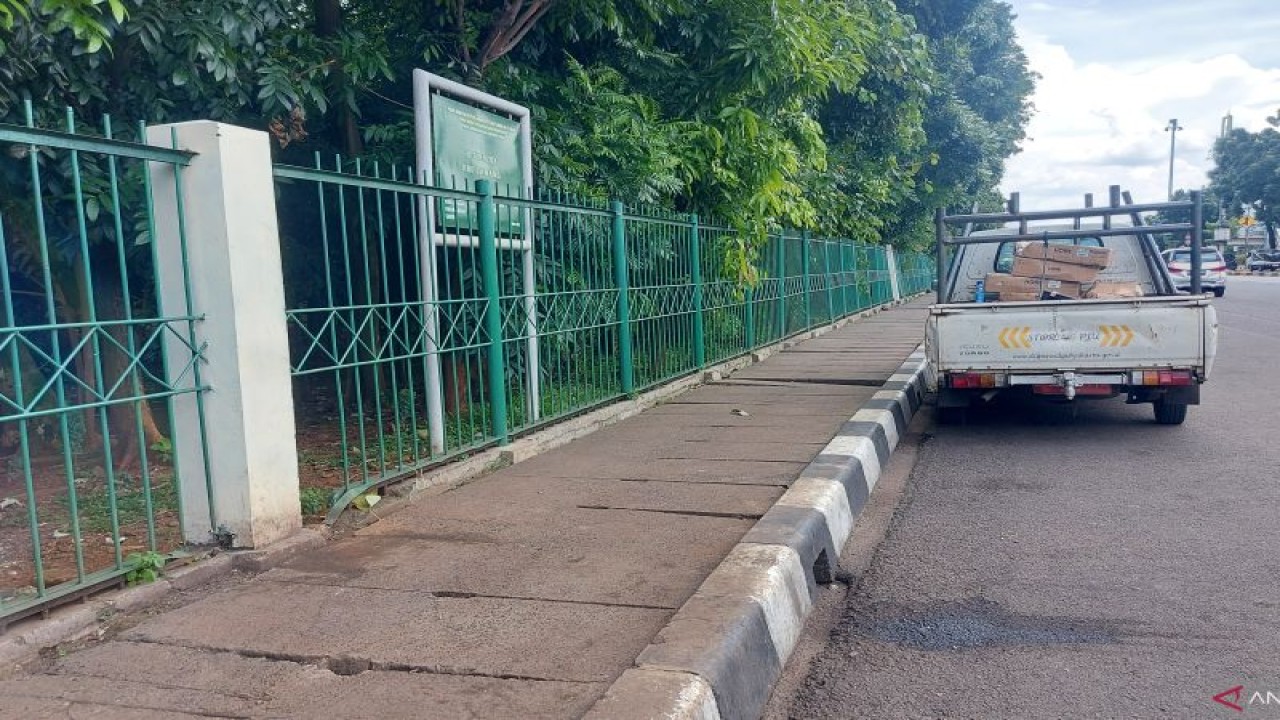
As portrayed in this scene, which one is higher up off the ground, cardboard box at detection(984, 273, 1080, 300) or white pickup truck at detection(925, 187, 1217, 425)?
cardboard box at detection(984, 273, 1080, 300)

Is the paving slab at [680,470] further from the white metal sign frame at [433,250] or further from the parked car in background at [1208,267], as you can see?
the parked car in background at [1208,267]

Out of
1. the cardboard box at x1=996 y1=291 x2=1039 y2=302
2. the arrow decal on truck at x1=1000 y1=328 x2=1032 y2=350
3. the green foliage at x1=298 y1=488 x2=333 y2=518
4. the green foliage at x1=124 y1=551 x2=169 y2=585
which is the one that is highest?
the cardboard box at x1=996 y1=291 x2=1039 y2=302

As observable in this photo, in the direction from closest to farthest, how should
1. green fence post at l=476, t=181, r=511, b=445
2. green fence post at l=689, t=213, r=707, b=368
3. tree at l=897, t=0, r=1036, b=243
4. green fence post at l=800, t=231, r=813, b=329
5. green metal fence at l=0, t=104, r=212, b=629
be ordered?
green metal fence at l=0, t=104, r=212, b=629
green fence post at l=476, t=181, r=511, b=445
green fence post at l=689, t=213, r=707, b=368
green fence post at l=800, t=231, r=813, b=329
tree at l=897, t=0, r=1036, b=243

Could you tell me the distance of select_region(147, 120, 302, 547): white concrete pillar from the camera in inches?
153

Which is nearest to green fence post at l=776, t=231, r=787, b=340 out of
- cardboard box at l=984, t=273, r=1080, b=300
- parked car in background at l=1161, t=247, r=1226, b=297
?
cardboard box at l=984, t=273, r=1080, b=300

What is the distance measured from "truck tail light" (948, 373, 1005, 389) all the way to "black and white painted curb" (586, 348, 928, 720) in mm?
2076

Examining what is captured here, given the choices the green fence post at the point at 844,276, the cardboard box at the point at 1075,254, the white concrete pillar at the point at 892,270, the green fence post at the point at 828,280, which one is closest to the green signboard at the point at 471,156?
the cardboard box at the point at 1075,254

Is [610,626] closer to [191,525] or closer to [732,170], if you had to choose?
[191,525]

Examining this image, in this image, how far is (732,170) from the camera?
1002 centimetres

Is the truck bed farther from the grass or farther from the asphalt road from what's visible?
the grass

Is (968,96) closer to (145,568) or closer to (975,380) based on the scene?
(975,380)

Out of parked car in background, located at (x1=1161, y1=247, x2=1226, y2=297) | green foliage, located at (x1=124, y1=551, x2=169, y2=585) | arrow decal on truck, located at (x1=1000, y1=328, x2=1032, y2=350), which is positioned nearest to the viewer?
green foliage, located at (x1=124, y1=551, x2=169, y2=585)

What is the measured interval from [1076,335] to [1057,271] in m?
1.15

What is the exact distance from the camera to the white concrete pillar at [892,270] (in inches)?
1006
